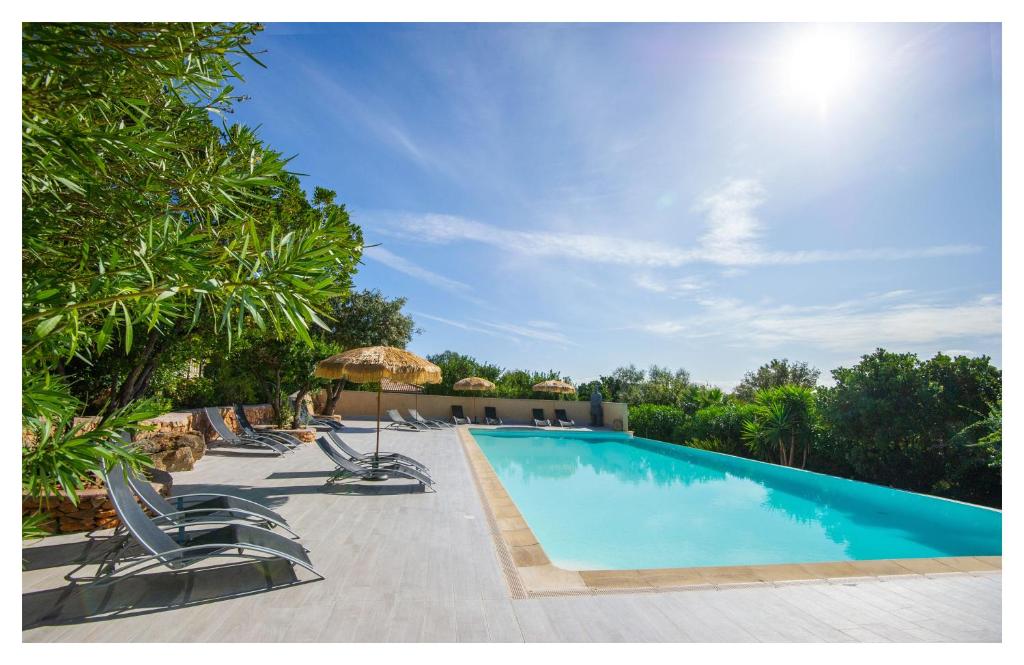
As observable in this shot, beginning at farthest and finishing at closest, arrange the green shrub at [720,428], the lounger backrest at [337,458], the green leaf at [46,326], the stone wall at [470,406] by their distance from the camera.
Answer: the stone wall at [470,406] < the green shrub at [720,428] < the lounger backrest at [337,458] < the green leaf at [46,326]

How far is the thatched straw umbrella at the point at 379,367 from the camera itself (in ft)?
29.6

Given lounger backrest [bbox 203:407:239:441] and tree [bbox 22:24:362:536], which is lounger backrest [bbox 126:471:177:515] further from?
lounger backrest [bbox 203:407:239:441]

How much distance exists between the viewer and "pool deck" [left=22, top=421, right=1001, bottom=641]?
126 inches

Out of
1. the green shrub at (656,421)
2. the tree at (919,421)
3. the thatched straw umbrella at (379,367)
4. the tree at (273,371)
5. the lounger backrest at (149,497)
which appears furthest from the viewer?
the green shrub at (656,421)

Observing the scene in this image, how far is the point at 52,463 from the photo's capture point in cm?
252

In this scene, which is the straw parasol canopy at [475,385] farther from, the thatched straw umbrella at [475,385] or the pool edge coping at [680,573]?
the pool edge coping at [680,573]

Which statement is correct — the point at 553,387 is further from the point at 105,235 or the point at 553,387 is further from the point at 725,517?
the point at 105,235

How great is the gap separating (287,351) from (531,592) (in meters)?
11.3

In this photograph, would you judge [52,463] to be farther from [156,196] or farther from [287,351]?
[287,351]

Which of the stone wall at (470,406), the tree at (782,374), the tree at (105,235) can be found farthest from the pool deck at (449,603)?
the tree at (782,374)

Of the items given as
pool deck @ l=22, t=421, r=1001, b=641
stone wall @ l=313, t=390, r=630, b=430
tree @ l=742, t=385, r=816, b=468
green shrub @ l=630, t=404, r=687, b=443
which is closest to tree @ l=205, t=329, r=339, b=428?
stone wall @ l=313, t=390, r=630, b=430

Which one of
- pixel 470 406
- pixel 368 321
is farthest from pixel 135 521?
pixel 470 406

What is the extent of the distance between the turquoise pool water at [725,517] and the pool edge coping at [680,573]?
139 cm

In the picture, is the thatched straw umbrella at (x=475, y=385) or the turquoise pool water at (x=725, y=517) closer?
the turquoise pool water at (x=725, y=517)
